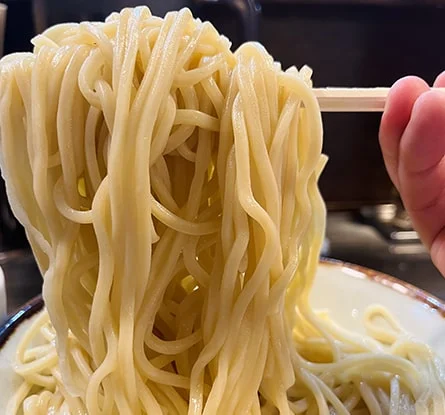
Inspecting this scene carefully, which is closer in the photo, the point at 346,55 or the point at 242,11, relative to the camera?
the point at 242,11

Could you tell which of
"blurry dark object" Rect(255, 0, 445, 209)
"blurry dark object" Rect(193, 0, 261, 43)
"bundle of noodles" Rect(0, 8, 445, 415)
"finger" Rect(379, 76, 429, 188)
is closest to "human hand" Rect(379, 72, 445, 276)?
"finger" Rect(379, 76, 429, 188)

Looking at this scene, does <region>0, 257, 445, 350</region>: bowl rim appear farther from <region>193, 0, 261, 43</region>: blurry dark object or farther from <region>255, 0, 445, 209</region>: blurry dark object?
<region>255, 0, 445, 209</region>: blurry dark object

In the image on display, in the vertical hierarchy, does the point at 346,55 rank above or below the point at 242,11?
below

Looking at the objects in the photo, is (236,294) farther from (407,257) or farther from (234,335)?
(407,257)

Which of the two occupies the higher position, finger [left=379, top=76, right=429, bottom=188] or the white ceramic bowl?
finger [left=379, top=76, right=429, bottom=188]

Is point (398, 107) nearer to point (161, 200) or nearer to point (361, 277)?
point (161, 200)

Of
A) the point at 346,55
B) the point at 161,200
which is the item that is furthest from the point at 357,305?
the point at 346,55
